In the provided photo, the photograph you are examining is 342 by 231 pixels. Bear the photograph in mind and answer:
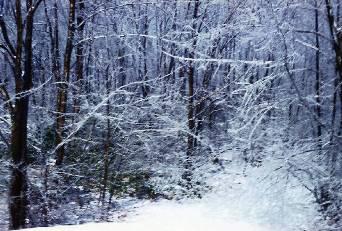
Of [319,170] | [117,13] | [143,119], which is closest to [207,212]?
[143,119]

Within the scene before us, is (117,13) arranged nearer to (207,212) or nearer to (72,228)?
(207,212)

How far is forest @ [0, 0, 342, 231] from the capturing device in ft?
29.7

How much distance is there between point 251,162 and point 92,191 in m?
5.82

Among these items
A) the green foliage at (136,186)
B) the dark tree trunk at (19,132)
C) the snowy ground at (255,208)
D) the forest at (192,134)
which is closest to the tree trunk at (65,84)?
the forest at (192,134)

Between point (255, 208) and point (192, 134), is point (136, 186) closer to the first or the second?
point (192, 134)

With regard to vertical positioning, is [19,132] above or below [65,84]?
below

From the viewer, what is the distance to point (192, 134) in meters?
13.5

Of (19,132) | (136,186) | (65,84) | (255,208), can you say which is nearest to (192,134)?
(136,186)

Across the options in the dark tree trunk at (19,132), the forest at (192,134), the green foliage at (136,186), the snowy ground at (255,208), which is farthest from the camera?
the green foliage at (136,186)

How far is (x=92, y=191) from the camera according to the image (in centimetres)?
1416

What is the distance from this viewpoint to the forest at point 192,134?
29.7ft

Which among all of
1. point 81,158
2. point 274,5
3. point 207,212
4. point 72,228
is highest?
point 274,5

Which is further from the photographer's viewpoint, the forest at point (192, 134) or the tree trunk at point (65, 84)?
the tree trunk at point (65, 84)

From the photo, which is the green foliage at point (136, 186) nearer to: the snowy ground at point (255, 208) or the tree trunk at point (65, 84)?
the snowy ground at point (255, 208)
